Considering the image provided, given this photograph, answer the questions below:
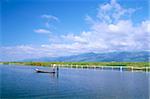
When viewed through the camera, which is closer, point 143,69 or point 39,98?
point 39,98

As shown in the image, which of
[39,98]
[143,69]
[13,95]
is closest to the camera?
[39,98]

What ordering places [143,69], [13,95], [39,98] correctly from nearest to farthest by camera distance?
[39,98] → [13,95] → [143,69]

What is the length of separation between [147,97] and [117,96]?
190 centimetres

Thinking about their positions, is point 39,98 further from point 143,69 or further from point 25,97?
point 143,69

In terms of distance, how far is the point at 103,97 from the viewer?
17594mm

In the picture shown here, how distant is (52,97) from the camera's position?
17.6 metres

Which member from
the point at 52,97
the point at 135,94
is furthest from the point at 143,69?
the point at 52,97

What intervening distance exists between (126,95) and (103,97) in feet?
6.30

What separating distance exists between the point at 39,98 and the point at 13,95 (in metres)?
2.13

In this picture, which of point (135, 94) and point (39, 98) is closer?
point (39, 98)

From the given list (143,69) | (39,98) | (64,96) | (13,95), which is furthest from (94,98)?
(143,69)

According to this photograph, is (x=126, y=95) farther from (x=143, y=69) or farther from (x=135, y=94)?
A: (x=143, y=69)

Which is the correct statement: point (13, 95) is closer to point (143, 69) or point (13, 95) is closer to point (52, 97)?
point (52, 97)

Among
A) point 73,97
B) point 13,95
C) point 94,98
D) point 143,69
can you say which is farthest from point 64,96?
point 143,69
